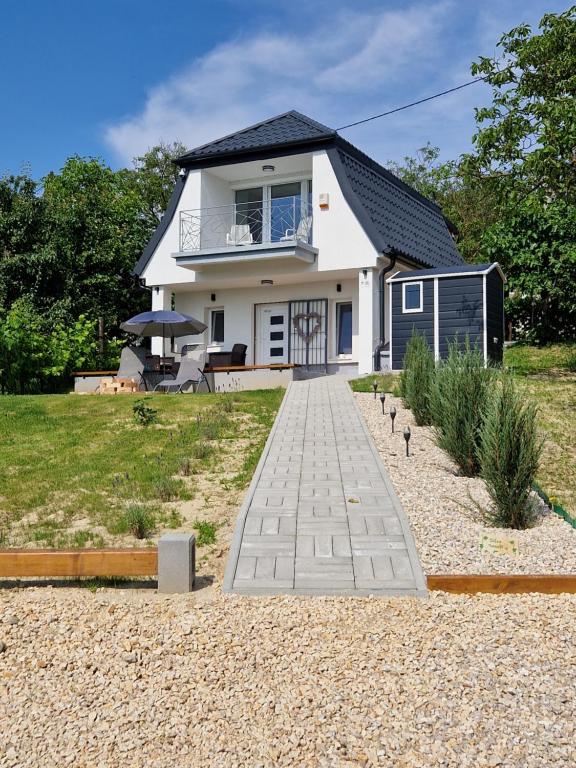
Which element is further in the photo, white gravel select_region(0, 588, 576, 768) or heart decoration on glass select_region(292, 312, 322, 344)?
heart decoration on glass select_region(292, 312, 322, 344)

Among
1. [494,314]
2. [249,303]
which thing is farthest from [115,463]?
[249,303]

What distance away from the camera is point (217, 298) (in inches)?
818

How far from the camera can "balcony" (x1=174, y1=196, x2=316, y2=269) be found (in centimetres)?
1830

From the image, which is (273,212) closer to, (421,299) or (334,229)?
(334,229)

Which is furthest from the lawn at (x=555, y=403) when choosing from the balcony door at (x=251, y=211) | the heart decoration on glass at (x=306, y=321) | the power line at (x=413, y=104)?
the balcony door at (x=251, y=211)

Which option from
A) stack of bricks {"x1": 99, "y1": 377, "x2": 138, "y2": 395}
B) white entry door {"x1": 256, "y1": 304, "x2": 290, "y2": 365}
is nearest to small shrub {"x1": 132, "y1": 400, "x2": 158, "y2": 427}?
stack of bricks {"x1": 99, "y1": 377, "x2": 138, "y2": 395}

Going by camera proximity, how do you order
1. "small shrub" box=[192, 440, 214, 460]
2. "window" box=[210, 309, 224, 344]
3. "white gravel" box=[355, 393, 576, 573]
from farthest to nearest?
"window" box=[210, 309, 224, 344]
"small shrub" box=[192, 440, 214, 460]
"white gravel" box=[355, 393, 576, 573]

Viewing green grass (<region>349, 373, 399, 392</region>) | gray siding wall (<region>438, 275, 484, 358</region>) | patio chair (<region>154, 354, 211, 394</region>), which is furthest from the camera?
gray siding wall (<region>438, 275, 484, 358</region>)

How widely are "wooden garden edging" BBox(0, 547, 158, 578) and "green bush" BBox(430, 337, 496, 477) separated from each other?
4163 millimetres

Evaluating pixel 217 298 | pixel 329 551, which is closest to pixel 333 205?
pixel 217 298

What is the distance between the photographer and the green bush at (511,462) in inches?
225

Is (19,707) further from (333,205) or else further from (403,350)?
(333,205)

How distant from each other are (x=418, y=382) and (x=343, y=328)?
29.4 feet

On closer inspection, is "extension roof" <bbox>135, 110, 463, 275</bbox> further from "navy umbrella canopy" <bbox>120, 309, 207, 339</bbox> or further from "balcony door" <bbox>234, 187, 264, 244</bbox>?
"navy umbrella canopy" <bbox>120, 309, 207, 339</bbox>
